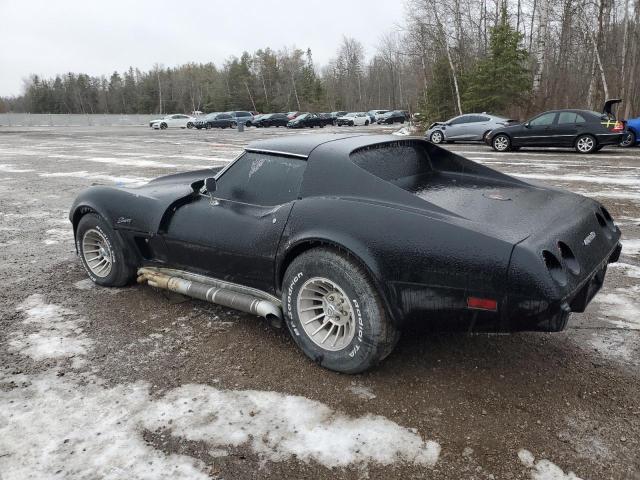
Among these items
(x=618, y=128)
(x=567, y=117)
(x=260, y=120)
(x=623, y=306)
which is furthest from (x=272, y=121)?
(x=623, y=306)

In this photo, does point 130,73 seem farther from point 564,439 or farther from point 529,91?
point 564,439

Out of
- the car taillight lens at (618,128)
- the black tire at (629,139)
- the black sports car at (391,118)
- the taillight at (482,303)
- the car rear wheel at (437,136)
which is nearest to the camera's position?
the taillight at (482,303)

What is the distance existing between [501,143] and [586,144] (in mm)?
2565

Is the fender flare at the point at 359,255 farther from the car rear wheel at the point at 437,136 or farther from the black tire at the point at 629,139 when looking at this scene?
the car rear wheel at the point at 437,136

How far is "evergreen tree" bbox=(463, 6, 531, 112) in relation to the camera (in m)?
27.5

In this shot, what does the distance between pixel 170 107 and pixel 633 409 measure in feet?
327

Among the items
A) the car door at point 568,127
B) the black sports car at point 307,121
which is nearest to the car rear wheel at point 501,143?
the car door at point 568,127

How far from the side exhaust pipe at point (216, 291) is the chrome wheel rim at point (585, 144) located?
47.3 ft

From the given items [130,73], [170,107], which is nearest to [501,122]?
[170,107]

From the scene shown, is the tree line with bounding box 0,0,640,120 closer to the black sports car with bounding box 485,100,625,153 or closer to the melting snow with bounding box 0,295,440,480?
the black sports car with bounding box 485,100,625,153

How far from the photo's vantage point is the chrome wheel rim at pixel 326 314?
297cm

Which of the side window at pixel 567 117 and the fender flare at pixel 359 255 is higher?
the side window at pixel 567 117

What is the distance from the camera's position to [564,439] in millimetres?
2443

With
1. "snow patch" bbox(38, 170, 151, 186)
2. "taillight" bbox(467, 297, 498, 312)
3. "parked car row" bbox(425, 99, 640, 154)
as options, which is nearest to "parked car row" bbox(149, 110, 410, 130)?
"parked car row" bbox(425, 99, 640, 154)
